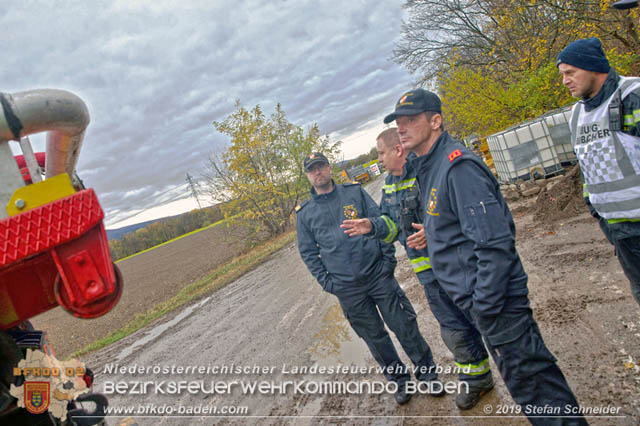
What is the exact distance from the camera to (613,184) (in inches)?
94.5

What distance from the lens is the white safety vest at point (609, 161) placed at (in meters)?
2.30

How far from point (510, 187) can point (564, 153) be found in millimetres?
1522

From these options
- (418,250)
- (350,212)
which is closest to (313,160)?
(350,212)

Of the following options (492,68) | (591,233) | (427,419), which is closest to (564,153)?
(591,233)

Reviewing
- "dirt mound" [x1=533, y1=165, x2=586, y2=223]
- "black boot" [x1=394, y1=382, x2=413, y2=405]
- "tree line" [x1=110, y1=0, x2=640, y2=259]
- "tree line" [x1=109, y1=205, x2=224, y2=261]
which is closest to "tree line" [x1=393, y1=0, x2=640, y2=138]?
"tree line" [x1=110, y1=0, x2=640, y2=259]

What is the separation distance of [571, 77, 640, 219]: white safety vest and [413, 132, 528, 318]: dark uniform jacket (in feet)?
2.71

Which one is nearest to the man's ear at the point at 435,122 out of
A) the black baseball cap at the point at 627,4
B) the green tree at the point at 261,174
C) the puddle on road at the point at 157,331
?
the black baseball cap at the point at 627,4

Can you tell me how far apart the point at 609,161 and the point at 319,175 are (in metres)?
2.28

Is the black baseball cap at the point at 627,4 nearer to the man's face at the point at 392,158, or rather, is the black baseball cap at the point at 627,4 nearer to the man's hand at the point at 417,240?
the man's face at the point at 392,158

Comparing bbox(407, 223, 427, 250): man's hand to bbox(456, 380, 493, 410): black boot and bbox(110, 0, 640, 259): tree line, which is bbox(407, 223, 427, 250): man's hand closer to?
bbox(456, 380, 493, 410): black boot

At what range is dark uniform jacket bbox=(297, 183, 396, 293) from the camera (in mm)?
3410

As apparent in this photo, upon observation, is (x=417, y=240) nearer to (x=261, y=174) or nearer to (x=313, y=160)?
(x=313, y=160)

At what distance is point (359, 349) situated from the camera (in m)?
4.35

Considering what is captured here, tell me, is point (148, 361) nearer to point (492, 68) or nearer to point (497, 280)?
point (497, 280)
